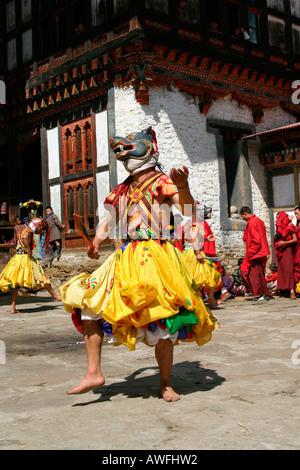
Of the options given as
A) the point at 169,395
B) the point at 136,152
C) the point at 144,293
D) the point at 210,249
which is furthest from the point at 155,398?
the point at 210,249

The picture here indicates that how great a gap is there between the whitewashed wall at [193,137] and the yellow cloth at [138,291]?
31.3ft

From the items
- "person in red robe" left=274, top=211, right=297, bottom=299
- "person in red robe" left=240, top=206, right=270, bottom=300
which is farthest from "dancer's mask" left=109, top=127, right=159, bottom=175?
"person in red robe" left=274, top=211, right=297, bottom=299

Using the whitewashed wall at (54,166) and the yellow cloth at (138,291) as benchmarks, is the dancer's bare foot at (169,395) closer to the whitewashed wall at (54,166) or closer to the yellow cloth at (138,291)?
the yellow cloth at (138,291)

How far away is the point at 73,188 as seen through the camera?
14.9m

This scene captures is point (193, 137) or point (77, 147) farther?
point (77, 147)

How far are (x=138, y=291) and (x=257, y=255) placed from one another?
7919 mm

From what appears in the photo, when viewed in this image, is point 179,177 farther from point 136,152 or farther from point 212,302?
point 212,302

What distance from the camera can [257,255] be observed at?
10992 mm

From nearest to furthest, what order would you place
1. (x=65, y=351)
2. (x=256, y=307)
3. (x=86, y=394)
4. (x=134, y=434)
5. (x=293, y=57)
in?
(x=134, y=434)
(x=86, y=394)
(x=65, y=351)
(x=256, y=307)
(x=293, y=57)

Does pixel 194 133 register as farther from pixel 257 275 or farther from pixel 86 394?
pixel 86 394

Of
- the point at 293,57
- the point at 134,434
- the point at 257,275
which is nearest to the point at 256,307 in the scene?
the point at 257,275

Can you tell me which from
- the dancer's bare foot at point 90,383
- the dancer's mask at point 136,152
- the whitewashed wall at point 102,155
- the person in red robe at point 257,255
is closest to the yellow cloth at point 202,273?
the person in red robe at point 257,255

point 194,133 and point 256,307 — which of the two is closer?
point 256,307
